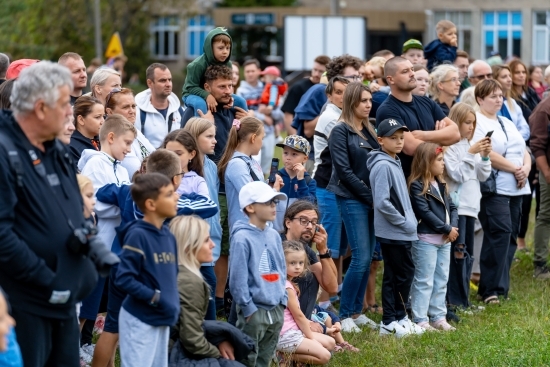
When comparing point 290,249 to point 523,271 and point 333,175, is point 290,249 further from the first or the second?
point 523,271

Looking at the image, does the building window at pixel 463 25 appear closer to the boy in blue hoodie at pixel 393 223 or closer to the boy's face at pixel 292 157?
the boy's face at pixel 292 157

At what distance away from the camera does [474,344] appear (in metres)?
7.88

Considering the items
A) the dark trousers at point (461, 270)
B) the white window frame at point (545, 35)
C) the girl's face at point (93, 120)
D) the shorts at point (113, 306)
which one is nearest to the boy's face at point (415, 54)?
the dark trousers at point (461, 270)

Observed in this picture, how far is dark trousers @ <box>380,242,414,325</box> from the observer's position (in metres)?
8.41

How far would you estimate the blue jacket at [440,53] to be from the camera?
1263 cm

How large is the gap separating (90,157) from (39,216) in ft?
6.85

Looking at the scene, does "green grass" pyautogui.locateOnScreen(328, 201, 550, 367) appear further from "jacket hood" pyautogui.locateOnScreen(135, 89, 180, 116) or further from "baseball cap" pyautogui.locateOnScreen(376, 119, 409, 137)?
"jacket hood" pyautogui.locateOnScreen(135, 89, 180, 116)

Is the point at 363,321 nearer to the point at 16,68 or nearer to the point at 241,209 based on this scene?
the point at 241,209

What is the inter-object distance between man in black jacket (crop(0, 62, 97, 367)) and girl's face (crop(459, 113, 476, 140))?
5.24m

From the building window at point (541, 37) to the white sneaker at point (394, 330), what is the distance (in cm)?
4282

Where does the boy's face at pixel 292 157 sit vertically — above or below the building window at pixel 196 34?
below

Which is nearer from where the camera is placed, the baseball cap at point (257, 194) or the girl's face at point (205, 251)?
the girl's face at point (205, 251)

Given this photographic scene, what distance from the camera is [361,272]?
340 inches

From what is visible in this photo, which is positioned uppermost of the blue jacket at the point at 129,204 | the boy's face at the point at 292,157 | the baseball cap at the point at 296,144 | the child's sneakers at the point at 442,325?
the baseball cap at the point at 296,144
